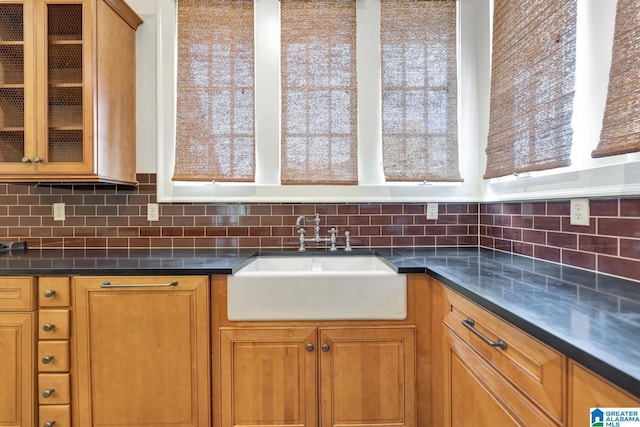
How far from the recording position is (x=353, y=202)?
7.07 feet

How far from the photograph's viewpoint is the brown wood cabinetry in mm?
1520

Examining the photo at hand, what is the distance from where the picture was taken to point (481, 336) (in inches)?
41.9

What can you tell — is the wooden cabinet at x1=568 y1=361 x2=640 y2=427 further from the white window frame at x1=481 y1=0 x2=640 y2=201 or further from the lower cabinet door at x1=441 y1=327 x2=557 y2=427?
the white window frame at x1=481 y1=0 x2=640 y2=201

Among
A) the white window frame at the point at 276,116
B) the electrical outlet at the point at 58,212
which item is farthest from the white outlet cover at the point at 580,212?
the electrical outlet at the point at 58,212

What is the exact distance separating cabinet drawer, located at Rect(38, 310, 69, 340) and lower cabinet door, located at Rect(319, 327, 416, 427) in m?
1.12

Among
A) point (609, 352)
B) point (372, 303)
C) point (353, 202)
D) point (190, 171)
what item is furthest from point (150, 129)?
point (609, 352)

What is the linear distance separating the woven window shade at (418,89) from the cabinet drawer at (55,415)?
79.4 inches

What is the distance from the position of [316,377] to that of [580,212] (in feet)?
4.37

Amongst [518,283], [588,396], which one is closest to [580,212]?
[518,283]

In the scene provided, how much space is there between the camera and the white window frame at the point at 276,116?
2.13 meters

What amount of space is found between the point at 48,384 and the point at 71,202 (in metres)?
A: 1.12

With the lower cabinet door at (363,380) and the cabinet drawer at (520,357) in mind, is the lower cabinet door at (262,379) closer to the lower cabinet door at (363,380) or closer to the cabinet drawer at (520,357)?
the lower cabinet door at (363,380)

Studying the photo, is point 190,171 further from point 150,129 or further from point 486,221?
point 486,221

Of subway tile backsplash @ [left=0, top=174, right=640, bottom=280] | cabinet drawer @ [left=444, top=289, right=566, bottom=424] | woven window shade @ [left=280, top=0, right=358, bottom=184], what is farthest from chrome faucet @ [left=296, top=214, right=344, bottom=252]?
cabinet drawer @ [left=444, top=289, right=566, bottom=424]
